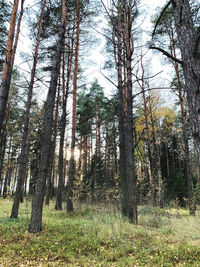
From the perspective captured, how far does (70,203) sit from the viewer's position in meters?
8.81

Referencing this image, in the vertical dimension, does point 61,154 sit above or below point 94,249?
above

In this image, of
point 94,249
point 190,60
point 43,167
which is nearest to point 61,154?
point 43,167

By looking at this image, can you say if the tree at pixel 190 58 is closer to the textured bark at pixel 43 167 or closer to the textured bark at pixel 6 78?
the textured bark at pixel 43 167

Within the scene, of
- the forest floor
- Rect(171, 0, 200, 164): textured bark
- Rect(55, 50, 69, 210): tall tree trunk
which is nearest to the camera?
Rect(171, 0, 200, 164): textured bark

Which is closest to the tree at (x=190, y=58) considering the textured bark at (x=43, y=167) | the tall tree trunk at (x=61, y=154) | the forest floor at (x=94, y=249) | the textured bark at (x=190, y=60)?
the textured bark at (x=190, y=60)

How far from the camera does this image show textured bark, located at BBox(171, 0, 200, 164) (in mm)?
1958

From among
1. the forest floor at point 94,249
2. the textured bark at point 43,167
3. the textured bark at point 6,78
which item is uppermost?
the textured bark at point 6,78

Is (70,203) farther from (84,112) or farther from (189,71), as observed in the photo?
(84,112)

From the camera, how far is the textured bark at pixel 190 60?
1.96 metres

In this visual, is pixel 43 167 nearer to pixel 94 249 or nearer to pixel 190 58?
pixel 94 249

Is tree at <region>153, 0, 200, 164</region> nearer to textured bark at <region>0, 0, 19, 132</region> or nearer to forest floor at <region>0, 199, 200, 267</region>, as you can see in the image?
forest floor at <region>0, 199, 200, 267</region>

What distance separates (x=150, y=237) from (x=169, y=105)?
46.7 feet

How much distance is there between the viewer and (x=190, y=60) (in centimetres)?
210

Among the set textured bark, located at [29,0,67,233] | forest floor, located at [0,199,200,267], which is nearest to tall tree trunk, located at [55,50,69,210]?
textured bark, located at [29,0,67,233]
